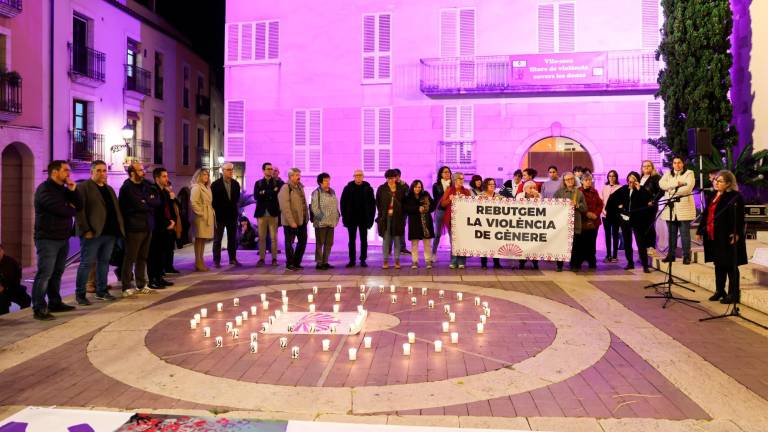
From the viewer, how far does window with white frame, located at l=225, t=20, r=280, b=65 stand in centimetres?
2291

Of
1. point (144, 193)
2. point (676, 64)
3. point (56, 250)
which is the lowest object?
point (56, 250)

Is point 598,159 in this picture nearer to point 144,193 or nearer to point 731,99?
point 731,99

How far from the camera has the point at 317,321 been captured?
787cm

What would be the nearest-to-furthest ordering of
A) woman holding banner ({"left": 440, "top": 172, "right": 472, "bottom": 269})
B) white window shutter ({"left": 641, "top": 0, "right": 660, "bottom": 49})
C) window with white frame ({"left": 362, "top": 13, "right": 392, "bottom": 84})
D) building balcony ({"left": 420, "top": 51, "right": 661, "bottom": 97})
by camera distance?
1. woman holding banner ({"left": 440, "top": 172, "right": 472, "bottom": 269})
2. building balcony ({"left": 420, "top": 51, "right": 661, "bottom": 97})
3. white window shutter ({"left": 641, "top": 0, "right": 660, "bottom": 49})
4. window with white frame ({"left": 362, "top": 13, "right": 392, "bottom": 84})

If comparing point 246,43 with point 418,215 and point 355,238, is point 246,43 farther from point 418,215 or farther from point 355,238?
point 418,215

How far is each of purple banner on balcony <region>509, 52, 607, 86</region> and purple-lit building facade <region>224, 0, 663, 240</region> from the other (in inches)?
1.2

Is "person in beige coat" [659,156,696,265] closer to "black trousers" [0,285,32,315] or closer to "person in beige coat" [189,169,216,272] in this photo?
"person in beige coat" [189,169,216,272]

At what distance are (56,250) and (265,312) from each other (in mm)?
2672

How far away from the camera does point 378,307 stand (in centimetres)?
895

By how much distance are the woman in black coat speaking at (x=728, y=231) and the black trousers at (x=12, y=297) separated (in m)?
9.80

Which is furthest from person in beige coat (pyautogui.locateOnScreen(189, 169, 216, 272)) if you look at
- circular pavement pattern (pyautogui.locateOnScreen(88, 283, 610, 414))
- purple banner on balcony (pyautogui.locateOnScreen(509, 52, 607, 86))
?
purple banner on balcony (pyautogui.locateOnScreen(509, 52, 607, 86))

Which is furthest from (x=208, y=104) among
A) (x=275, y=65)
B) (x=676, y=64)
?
(x=676, y=64)

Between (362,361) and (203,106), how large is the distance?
30719 mm

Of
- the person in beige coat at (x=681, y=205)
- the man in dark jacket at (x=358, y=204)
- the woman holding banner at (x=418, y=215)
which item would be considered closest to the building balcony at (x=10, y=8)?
the man in dark jacket at (x=358, y=204)
